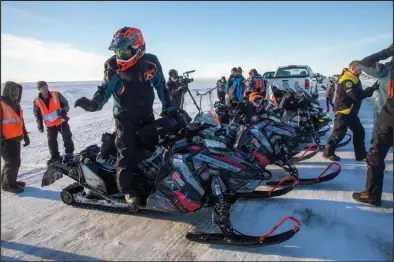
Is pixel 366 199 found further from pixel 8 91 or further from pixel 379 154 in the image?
pixel 8 91

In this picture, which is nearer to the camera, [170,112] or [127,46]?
[127,46]

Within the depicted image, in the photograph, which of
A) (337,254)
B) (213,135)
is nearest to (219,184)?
(213,135)

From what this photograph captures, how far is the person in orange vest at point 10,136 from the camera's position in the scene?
472cm

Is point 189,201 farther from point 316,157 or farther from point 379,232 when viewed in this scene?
point 316,157

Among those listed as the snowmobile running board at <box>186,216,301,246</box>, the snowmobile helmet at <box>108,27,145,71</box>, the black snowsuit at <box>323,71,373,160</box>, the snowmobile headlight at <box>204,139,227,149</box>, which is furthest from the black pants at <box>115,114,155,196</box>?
the black snowsuit at <box>323,71,373,160</box>

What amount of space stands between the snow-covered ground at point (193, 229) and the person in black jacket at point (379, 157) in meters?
0.17

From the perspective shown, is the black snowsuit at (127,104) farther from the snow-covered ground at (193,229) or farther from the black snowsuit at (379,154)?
the black snowsuit at (379,154)

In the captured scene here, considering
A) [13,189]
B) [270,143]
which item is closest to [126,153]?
[270,143]

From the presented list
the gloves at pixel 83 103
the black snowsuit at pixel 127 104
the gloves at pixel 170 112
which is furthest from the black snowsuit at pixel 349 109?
the gloves at pixel 83 103

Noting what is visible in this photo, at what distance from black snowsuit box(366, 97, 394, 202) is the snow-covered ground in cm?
25

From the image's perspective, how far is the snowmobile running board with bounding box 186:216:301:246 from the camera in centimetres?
283

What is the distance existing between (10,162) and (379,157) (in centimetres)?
546

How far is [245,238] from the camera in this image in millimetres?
2906

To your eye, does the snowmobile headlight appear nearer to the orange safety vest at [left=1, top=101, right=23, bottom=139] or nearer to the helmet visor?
the helmet visor
